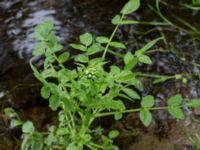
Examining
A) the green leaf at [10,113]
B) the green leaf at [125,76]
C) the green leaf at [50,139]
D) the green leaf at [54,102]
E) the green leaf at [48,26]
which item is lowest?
the green leaf at [10,113]

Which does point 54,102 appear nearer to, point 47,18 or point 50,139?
point 50,139

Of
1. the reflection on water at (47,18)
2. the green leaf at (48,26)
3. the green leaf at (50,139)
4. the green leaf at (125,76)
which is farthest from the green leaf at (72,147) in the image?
the reflection on water at (47,18)

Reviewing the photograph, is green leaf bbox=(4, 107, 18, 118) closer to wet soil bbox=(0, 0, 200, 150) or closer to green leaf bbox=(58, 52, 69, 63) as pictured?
wet soil bbox=(0, 0, 200, 150)

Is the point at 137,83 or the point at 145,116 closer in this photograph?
the point at 145,116

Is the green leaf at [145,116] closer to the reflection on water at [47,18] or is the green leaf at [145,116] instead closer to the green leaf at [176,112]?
the green leaf at [176,112]

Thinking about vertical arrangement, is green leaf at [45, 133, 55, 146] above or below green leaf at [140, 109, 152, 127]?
below

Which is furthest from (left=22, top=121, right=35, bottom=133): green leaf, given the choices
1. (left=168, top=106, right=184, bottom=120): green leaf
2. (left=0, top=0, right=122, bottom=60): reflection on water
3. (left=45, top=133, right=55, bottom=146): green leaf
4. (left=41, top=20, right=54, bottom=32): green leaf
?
(left=0, top=0, right=122, bottom=60): reflection on water

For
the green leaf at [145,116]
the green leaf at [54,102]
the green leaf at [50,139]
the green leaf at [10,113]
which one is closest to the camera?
the green leaf at [54,102]

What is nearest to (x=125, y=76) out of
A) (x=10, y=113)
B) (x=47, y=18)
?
(x=10, y=113)
